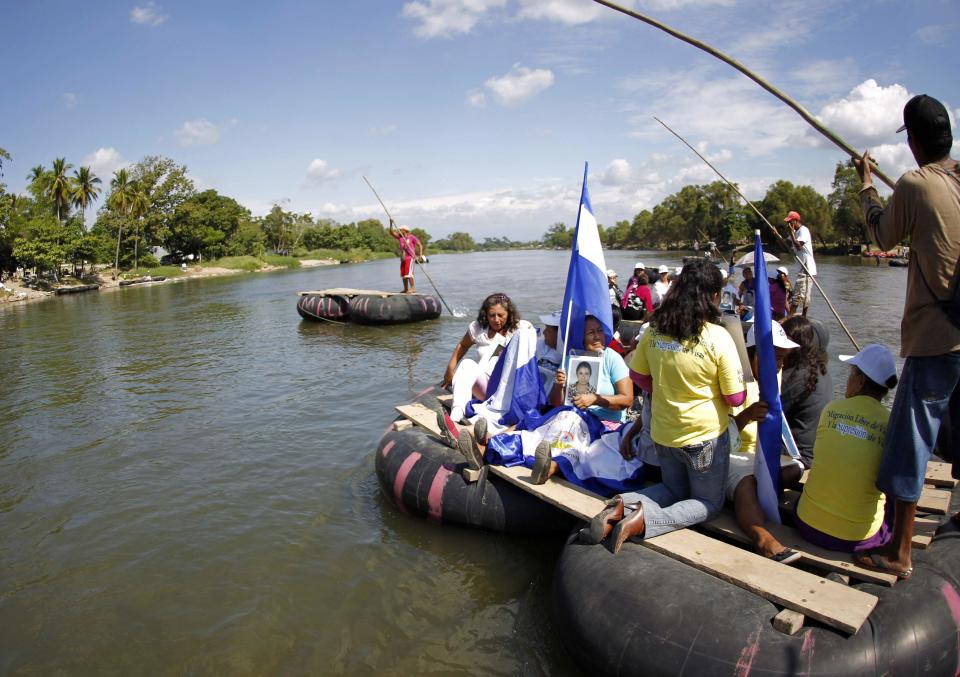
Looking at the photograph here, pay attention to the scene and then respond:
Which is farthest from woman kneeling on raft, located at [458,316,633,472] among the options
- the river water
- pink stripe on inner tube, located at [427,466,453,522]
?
the river water

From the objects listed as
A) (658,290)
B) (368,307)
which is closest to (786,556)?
(658,290)

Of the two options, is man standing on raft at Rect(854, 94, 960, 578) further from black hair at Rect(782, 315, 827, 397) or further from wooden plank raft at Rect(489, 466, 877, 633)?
black hair at Rect(782, 315, 827, 397)

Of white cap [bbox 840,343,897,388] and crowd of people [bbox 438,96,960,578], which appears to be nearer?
crowd of people [bbox 438,96,960,578]

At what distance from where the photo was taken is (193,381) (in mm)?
12141

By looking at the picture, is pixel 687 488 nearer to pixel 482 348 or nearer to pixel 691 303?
pixel 691 303

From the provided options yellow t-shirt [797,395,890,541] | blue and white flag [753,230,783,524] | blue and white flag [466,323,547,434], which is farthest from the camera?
blue and white flag [466,323,547,434]

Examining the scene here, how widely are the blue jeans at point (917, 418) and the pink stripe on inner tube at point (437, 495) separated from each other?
3.32 m

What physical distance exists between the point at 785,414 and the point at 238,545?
4.79 meters

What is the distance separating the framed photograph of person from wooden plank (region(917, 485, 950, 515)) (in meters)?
2.43

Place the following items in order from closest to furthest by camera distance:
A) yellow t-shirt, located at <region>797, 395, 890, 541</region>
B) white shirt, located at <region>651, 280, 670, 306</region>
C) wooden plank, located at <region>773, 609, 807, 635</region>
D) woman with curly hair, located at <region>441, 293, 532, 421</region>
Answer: wooden plank, located at <region>773, 609, 807, 635</region> < yellow t-shirt, located at <region>797, 395, 890, 541</region> < woman with curly hair, located at <region>441, 293, 532, 421</region> < white shirt, located at <region>651, 280, 670, 306</region>

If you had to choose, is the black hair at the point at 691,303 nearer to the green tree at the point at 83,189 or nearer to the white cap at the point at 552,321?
the white cap at the point at 552,321

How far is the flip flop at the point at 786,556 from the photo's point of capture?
3.58 metres

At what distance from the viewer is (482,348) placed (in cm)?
692

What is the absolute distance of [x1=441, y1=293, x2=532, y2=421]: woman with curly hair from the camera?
647 cm
